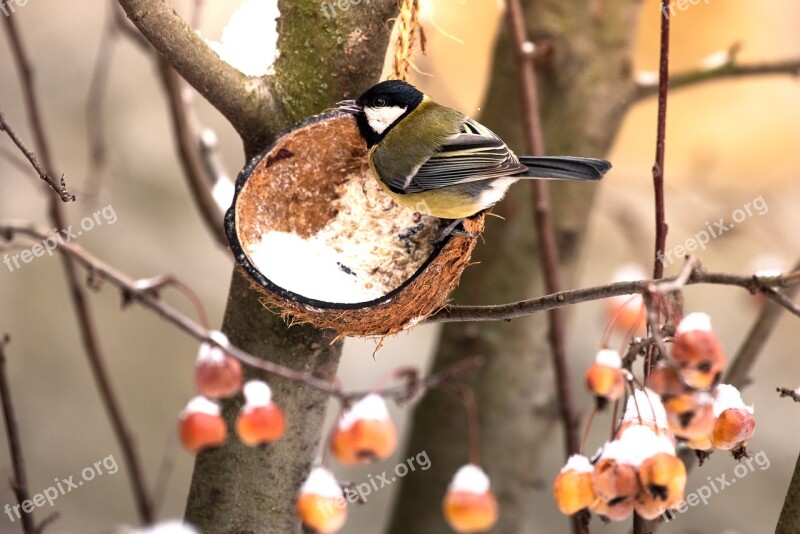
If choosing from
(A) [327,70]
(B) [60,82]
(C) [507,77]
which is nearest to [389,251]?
(A) [327,70]

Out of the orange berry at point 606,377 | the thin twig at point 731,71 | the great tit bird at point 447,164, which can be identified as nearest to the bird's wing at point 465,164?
the great tit bird at point 447,164

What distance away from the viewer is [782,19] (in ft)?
12.4

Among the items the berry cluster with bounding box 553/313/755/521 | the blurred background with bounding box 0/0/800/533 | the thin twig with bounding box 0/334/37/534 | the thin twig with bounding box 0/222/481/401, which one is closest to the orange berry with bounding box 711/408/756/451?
the berry cluster with bounding box 553/313/755/521

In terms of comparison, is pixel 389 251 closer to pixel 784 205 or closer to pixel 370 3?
pixel 370 3

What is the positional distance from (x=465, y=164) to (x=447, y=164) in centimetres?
5

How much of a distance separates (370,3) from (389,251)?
0.53 metres

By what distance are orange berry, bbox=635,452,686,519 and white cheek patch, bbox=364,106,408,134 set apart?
2.67 ft

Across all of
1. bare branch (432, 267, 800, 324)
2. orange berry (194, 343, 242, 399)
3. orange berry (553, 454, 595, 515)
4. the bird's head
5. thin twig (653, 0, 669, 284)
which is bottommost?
orange berry (553, 454, 595, 515)

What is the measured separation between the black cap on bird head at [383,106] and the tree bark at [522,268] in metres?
0.73

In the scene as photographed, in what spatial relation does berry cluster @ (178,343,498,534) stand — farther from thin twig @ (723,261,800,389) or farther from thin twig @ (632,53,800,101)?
thin twig @ (632,53,800,101)

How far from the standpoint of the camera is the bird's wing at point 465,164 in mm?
1706

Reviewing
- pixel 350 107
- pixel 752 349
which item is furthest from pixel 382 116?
pixel 752 349

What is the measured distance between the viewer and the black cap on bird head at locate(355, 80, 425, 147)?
1.48 m

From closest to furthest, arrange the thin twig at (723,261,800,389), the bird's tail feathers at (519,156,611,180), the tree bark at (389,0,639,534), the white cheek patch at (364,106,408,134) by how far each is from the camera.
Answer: the white cheek patch at (364,106,408,134), the bird's tail feathers at (519,156,611,180), the thin twig at (723,261,800,389), the tree bark at (389,0,639,534)
